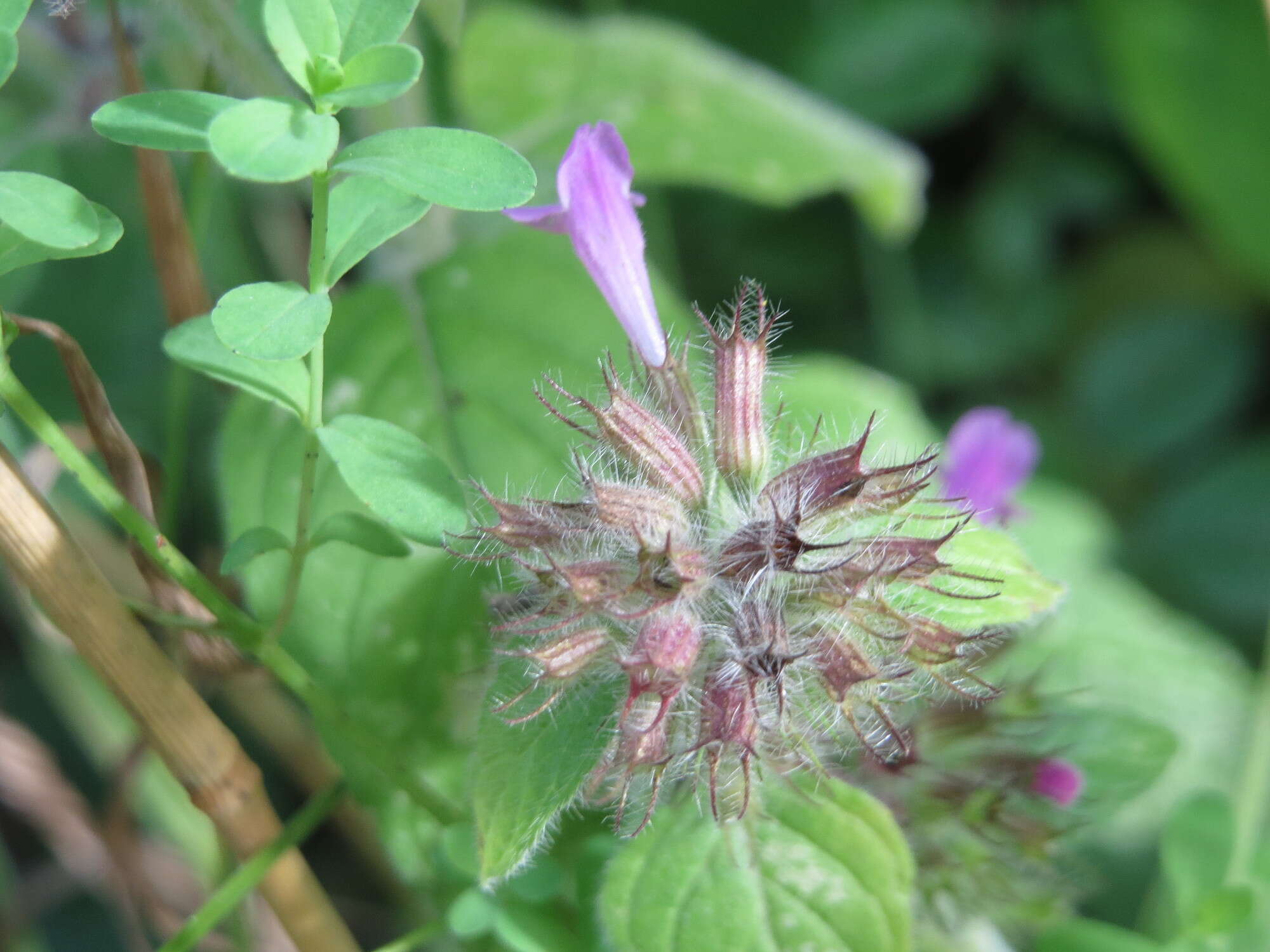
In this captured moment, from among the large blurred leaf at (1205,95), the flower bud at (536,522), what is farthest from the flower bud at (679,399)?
the large blurred leaf at (1205,95)

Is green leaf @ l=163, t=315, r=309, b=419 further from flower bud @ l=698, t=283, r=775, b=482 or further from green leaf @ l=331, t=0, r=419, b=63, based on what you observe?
flower bud @ l=698, t=283, r=775, b=482

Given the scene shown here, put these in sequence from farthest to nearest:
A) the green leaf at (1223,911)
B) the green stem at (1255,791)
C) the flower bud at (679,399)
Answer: the green stem at (1255,791), the green leaf at (1223,911), the flower bud at (679,399)

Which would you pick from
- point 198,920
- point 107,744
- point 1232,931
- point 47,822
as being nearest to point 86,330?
point 107,744

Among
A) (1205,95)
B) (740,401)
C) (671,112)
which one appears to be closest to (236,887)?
(740,401)

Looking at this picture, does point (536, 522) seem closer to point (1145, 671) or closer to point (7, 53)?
point (7, 53)

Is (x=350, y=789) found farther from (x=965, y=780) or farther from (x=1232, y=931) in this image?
(x=1232, y=931)

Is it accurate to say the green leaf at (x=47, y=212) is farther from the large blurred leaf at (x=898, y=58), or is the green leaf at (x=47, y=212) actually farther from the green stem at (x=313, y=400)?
the large blurred leaf at (x=898, y=58)
